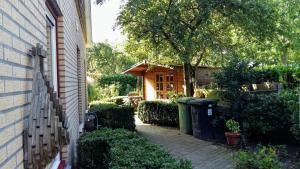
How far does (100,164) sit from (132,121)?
5.64 metres

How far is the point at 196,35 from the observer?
35.9 feet

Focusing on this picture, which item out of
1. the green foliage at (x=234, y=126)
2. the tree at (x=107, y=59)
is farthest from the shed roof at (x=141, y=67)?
the tree at (x=107, y=59)

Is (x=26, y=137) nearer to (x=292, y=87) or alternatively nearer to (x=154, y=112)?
(x=292, y=87)

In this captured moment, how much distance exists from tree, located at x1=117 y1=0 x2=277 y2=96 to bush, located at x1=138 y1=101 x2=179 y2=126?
8.14ft

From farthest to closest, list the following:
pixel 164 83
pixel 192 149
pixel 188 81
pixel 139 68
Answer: pixel 139 68
pixel 164 83
pixel 188 81
pixel 192 149

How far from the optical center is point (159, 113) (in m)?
14.0

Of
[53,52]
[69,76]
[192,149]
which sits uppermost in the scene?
[53,52]

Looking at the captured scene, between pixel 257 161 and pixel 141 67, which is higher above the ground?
pixel 141 67

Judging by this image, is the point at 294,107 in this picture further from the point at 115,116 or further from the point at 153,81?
the point at 153,81

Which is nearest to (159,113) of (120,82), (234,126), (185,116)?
(185,116)

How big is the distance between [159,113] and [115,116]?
3074mm

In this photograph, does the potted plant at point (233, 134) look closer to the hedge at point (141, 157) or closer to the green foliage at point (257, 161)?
the green foliage at point (257, 161)

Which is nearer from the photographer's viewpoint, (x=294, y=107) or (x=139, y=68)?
(x=294, y=107)

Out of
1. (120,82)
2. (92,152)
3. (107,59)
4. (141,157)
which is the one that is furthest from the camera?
(107,59)
